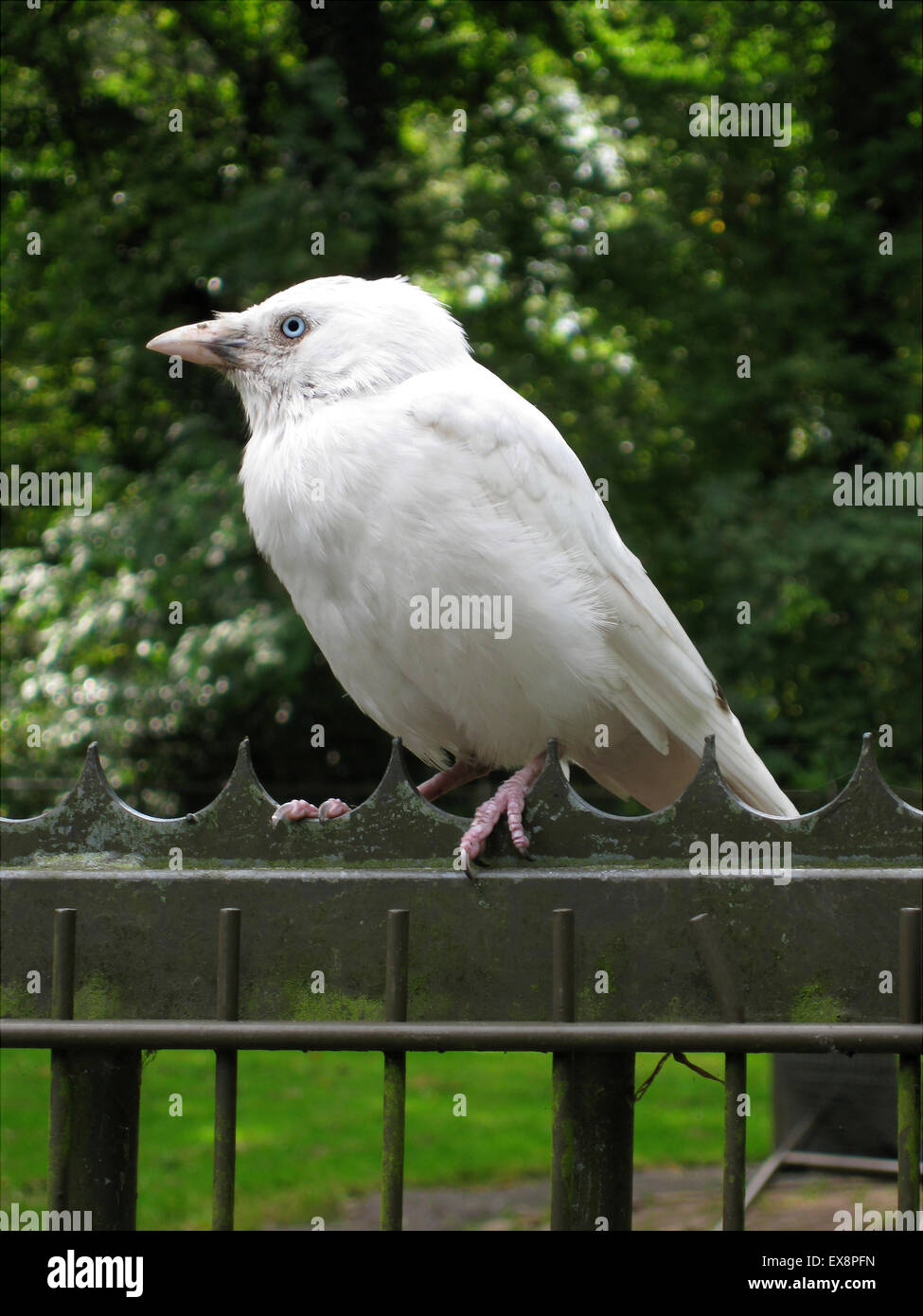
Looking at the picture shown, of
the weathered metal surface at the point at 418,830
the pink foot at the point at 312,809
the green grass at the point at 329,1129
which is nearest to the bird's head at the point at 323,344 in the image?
the pink foot at the point at 312,809

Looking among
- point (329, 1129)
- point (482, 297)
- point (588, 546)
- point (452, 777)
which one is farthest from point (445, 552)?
point (482, 297)

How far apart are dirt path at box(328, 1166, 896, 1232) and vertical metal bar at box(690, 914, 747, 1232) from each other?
5526 mm

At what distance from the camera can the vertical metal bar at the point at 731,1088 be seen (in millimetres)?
1818

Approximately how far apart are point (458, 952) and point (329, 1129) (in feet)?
24.1

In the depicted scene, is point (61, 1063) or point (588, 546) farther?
point (588, 546)

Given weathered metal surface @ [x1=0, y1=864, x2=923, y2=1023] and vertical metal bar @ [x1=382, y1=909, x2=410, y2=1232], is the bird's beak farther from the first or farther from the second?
vertical metal bar @ [x1=382, y1=909, x2=410, y2=1232]

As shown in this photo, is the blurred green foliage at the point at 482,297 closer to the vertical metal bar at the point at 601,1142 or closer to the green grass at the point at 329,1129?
the green grass at the point at 329,1129

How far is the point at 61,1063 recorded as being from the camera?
198 cm

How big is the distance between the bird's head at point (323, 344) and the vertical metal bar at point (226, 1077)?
1.91m

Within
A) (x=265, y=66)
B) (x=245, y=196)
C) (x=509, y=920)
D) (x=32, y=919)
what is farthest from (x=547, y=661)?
(x=265, y=66)

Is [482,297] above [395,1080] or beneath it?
above

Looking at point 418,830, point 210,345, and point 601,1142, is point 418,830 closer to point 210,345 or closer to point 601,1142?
point 601,1142

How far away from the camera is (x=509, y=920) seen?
2004mm

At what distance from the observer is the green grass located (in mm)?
7355
